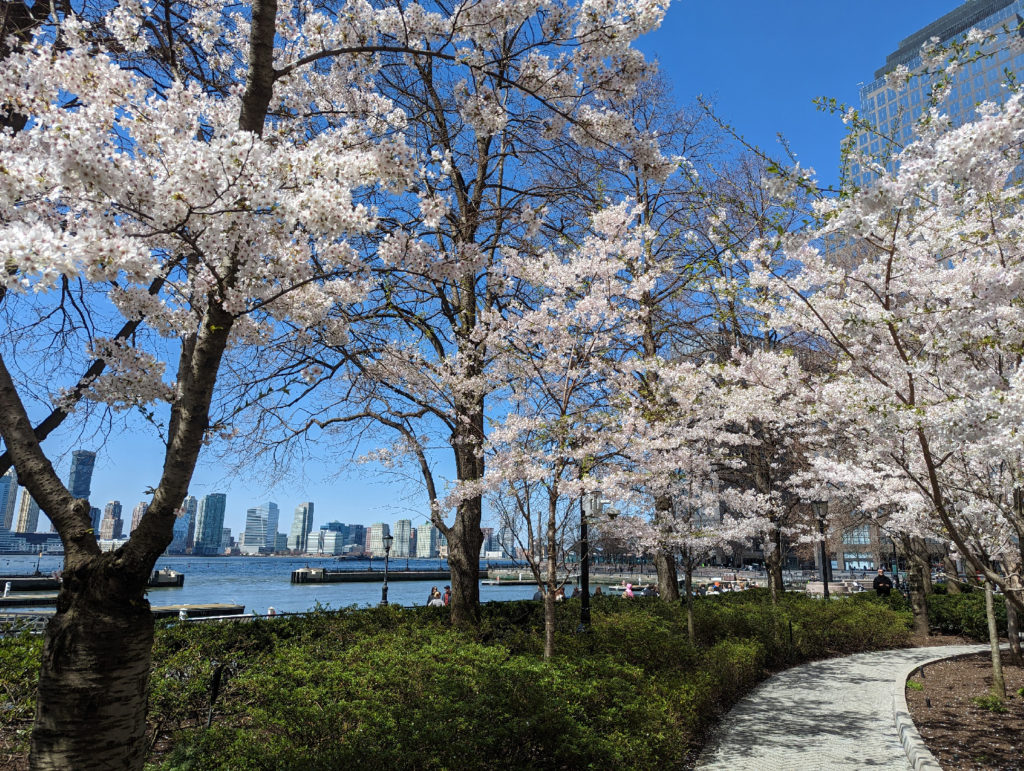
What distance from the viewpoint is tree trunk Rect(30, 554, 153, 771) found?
2748 mm

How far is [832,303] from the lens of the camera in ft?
19.1

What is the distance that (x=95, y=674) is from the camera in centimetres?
283

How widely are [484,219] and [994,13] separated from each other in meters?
117

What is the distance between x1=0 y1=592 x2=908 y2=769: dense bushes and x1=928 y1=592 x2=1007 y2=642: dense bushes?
937 cm

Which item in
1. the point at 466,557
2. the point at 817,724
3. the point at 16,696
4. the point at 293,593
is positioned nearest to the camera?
the point at 16,696

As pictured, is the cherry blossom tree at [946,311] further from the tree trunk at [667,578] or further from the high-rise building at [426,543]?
the high-rise building at [426,543]

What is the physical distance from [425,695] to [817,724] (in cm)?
530

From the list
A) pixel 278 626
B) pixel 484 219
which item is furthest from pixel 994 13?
pixel 278 626

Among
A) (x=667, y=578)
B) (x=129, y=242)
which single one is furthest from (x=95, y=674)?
(x=667, y=578)

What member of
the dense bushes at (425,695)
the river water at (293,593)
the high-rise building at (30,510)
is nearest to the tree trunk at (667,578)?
the dense bushes at (425,695)

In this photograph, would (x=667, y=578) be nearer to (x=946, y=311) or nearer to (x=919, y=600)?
(x=919, y=600)

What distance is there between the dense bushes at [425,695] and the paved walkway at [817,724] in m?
0.39

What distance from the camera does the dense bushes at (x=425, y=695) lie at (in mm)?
4168

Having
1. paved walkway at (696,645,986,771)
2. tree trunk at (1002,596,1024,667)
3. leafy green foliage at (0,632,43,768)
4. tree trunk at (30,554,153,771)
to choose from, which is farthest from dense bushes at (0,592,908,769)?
tree trunk at (1002,596,1024,667)
